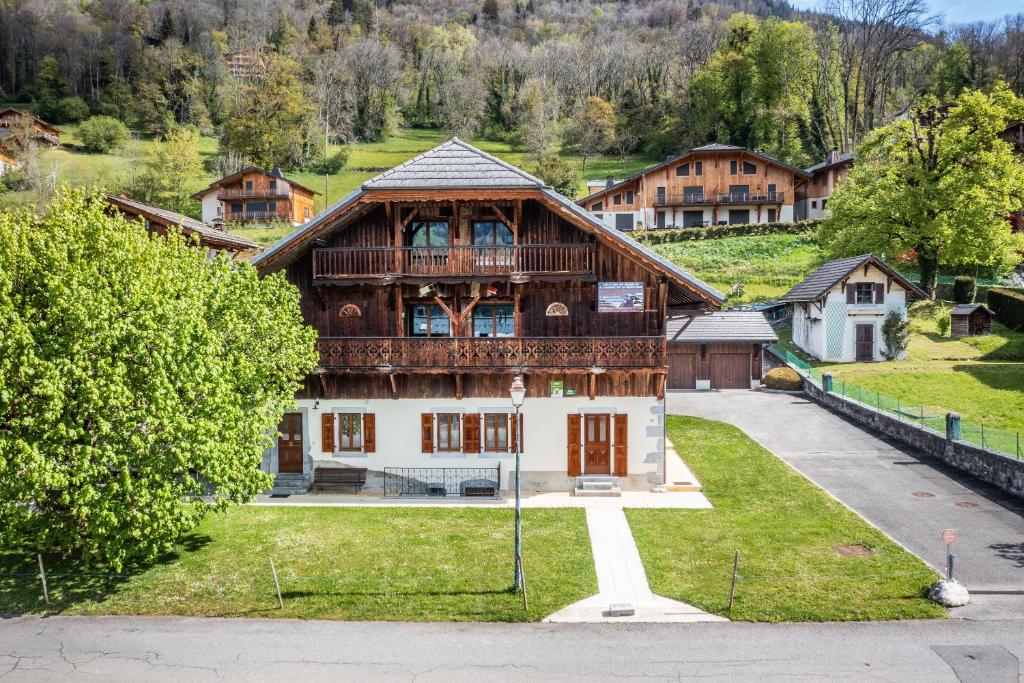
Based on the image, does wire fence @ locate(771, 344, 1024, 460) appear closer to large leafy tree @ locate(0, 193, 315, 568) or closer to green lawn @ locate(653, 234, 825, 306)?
green lawn @ locate(653, 234, 825, 306)

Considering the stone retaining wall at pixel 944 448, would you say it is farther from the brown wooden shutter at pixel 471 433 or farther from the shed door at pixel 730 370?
the brown wooden shutter at pixel 471 433

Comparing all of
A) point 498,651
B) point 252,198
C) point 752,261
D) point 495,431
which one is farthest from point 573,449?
point 252,198

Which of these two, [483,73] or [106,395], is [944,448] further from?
[483,73]

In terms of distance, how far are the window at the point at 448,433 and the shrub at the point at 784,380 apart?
22.3m

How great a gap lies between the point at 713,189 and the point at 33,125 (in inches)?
3395

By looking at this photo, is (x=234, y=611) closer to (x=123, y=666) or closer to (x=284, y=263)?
(x=123, y=666)

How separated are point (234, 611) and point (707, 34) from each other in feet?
444

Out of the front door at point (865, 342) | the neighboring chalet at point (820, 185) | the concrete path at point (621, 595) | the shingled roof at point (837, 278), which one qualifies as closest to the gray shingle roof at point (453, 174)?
the concrete path at point (621, 595)

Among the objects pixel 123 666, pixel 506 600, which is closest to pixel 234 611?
pixel 123 666

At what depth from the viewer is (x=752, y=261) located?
58.8 meters

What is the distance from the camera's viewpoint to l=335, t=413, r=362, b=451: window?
2284 cm

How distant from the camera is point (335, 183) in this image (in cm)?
8931

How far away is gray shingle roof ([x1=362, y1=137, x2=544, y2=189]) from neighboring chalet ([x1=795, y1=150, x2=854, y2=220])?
175ft

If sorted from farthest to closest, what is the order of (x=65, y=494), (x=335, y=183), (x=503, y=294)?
(x=335, y=183) < (x=503, y=294) < (x=65, y=494)
